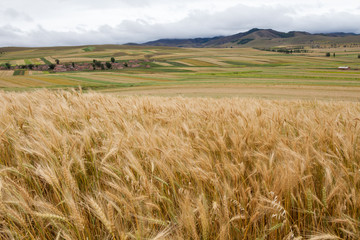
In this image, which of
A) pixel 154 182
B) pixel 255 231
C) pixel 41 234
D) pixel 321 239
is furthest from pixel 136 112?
pixel 321 239

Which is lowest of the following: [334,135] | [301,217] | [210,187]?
[301,217]

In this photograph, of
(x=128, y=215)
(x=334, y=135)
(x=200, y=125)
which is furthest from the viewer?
(x=200, y=125)

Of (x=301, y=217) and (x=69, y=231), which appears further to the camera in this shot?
(x=301, y=217)

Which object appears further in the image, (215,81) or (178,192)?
(215,81)

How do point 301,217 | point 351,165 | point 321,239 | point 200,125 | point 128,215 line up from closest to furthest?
point 321,239 → point 128,215 → point 301,217 → point 351,165 → point 200,125

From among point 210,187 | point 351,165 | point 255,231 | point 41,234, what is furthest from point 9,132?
point 351,165

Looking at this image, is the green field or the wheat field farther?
the green field

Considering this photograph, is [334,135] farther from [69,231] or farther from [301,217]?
[69,231]

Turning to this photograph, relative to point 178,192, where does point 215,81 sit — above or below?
below

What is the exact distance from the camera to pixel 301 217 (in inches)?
48.6

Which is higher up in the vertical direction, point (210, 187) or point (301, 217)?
point (210, 187)

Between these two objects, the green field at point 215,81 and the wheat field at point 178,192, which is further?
the green field at point 215,81

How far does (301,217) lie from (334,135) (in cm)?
93

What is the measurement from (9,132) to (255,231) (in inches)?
91.9
